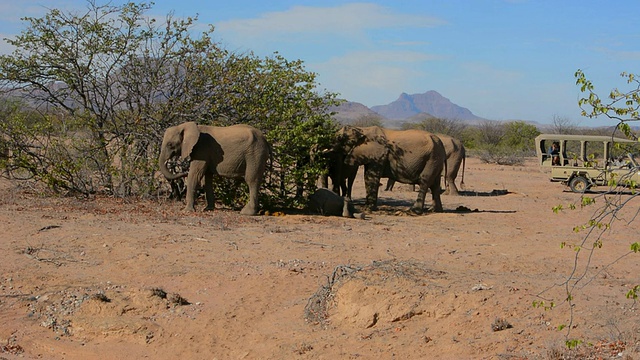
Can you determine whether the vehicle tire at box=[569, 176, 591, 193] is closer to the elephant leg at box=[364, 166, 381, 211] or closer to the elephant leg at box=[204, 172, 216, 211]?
the elephant leg at box=[364, 166, 381, 211]

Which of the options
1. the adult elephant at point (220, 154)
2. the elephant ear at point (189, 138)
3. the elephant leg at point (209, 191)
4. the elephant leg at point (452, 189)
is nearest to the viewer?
the elephant ear at point (189, 138)

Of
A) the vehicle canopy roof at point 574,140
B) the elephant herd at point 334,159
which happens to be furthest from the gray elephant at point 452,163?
the elephant herd at point 334,159

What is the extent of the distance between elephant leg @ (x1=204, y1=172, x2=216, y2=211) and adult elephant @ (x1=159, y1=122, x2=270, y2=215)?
24 cm

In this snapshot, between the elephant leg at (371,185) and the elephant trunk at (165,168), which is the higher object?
the elephant trunk at (165,168)

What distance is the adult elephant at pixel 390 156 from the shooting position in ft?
50.4

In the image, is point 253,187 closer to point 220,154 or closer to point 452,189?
point 220,154

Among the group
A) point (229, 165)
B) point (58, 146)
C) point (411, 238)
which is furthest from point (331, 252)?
point (58, 146)

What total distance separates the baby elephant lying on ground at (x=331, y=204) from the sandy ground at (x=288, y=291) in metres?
1.39

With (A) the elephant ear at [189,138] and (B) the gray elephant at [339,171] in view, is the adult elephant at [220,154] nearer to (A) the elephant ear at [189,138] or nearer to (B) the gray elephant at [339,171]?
(A) the elephant ear at [189,138]

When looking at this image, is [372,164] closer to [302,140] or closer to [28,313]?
[302,140]

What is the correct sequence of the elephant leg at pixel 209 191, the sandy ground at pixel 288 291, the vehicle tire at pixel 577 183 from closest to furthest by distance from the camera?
the sandy ground at pixel 288 291
the elephant leg at pixel 209 191
the vehicle tire at pixel 577 183

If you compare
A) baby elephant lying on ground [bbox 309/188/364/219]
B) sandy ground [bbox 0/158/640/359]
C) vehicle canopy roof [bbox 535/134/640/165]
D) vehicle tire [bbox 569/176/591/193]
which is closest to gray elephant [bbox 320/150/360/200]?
baby elephant lying on ground [bbox 309/188/364/219]

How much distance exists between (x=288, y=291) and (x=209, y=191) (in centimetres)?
534

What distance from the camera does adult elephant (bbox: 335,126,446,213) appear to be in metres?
15.4
